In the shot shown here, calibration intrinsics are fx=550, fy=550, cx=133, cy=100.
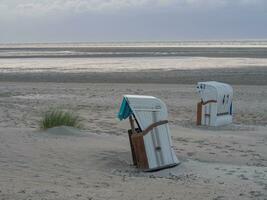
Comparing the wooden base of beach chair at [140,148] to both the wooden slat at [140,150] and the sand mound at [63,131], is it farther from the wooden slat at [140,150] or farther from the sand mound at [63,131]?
the sand mound at [63,131]

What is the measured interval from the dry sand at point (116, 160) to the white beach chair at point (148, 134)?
0.21 metres

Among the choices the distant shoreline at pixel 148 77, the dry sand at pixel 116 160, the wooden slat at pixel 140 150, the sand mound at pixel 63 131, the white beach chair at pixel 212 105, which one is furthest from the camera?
the distant shoreline at pixel 148 77

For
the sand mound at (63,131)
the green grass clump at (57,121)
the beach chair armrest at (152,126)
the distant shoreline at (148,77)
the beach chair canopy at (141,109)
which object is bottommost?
the distant shoreline at (148,77)

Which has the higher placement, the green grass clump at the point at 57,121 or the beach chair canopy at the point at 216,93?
the green grass clump at the point at 57,121

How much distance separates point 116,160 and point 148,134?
2.35 feet

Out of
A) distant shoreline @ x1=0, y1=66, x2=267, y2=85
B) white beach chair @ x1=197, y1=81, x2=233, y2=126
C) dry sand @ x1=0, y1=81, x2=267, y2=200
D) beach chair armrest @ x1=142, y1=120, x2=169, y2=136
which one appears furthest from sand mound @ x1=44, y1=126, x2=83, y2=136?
distant shoreline @ x1=0, y1=66, x2=267, y2=85

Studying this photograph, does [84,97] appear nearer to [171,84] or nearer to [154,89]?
[154,89]

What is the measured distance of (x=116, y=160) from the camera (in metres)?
8.81

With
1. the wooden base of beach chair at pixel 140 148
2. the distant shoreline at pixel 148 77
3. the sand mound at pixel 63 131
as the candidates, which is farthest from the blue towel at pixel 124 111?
the distant shoreline at pixel 148 77

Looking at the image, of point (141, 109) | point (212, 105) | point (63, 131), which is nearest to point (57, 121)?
point (63, 131)

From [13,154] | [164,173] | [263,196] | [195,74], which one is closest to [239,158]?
[164,173]

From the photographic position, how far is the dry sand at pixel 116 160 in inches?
268

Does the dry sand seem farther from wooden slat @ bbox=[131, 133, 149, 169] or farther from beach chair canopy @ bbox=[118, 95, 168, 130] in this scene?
beach chair canopy @ bbox=[118, 95, 168, 130]

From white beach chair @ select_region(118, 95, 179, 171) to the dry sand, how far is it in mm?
209
